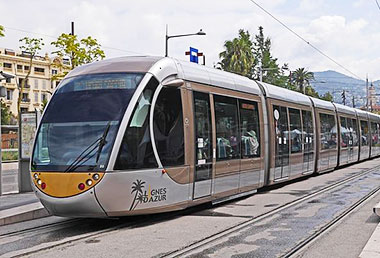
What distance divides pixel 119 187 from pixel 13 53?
3761 inches

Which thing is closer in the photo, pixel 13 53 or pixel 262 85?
pixel 262 85

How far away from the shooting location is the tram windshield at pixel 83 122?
9.49 metres

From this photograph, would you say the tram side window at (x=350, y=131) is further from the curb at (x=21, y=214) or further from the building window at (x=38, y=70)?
the building window at (x=38, y=70)

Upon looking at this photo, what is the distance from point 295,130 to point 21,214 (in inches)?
395

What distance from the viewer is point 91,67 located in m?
10.8

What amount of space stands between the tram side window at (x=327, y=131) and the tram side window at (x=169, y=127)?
1259cm

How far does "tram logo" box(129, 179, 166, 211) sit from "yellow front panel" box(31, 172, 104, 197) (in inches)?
28.5

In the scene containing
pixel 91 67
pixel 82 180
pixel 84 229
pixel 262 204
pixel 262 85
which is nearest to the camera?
pixel 82 180

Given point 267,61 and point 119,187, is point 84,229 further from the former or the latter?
point 267,61

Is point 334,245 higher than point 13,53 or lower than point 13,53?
lower

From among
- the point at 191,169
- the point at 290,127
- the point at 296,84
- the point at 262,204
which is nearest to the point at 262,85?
the point at 290,127

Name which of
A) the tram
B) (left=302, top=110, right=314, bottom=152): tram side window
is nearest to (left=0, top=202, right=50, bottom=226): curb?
the tram

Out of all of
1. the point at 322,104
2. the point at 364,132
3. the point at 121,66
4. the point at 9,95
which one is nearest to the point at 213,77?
the point at 121,66

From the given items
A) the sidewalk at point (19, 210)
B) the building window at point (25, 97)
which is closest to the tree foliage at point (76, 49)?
the sidewalk at point (19, 210)
